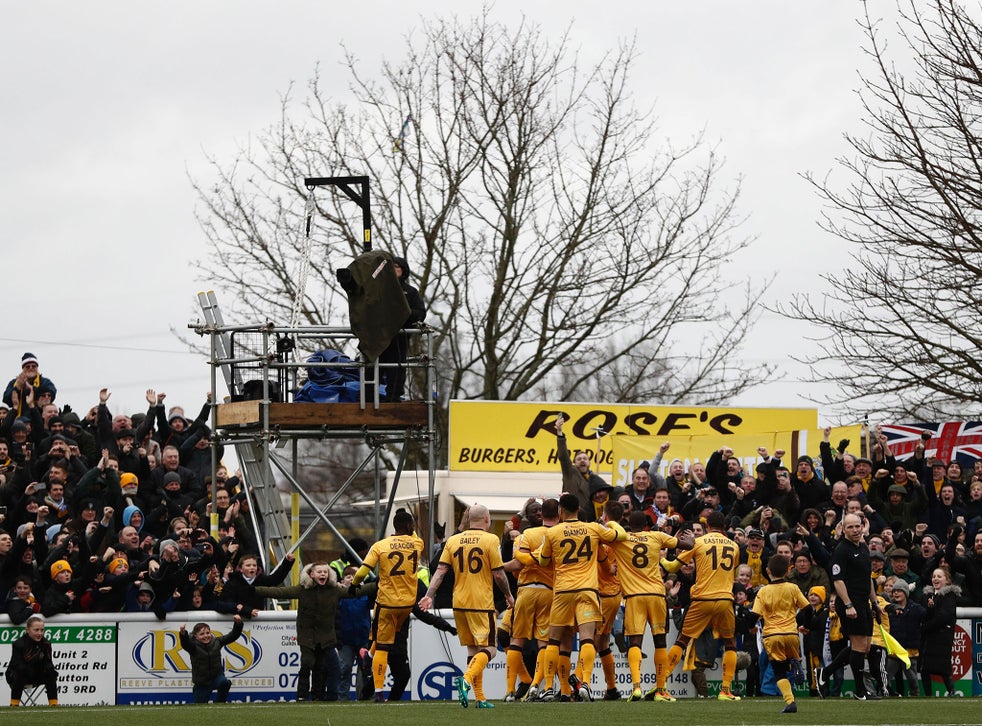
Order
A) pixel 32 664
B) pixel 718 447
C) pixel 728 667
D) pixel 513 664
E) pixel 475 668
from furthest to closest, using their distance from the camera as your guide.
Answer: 1. pixel 718 447
2. pixel 728 667
3. pixel 32 664
4. pixel 513 664
5. pixel 475 668

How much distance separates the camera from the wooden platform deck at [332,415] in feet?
61.9

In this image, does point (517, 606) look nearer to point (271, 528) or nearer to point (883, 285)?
point (271, 528)

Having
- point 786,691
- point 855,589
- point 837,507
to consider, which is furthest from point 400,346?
point 786,691

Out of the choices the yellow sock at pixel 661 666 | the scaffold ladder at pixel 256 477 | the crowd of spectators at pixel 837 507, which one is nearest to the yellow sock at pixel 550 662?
the yellow sock at pixel 661 666

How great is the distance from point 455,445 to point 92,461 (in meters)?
6.41

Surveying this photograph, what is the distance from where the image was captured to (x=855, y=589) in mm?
17703

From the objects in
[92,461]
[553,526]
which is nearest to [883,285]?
[553,526]

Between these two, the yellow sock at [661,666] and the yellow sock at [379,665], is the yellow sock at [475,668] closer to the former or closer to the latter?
the yellow sock at [379,665]

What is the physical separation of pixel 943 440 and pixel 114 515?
12235 millimetres

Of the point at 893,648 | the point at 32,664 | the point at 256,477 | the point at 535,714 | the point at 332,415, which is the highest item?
the point at 332,415

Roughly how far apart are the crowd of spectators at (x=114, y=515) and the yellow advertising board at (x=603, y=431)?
4.90m

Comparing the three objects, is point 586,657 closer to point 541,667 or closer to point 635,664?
point 541,667

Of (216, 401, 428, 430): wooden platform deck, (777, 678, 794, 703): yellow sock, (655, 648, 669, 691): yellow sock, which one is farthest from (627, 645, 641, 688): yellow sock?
(216, 401, 428, 430): wooden platform deck

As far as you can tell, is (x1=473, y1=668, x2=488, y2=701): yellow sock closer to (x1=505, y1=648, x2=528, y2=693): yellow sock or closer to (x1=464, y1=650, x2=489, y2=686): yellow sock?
(x1=464, y1=650, x2=489, y2=686): yellow sock
